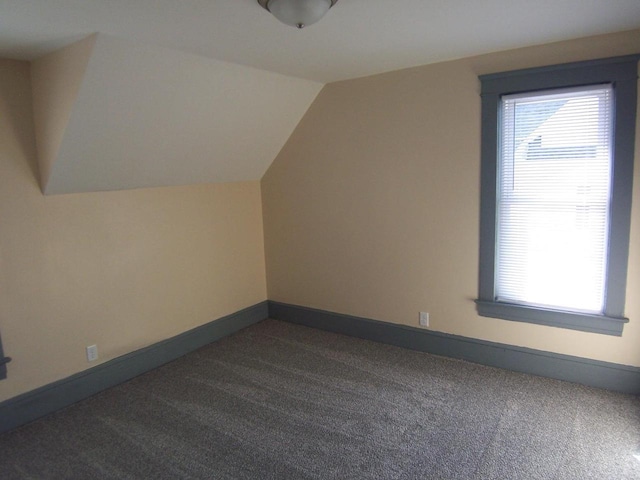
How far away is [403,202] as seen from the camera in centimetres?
362

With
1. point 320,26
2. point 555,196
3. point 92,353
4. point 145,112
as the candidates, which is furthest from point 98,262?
point 555,196

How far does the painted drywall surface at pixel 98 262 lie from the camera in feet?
9.00

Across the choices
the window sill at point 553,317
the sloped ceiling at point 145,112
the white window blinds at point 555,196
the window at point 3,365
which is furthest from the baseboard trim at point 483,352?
the window at point 3,365

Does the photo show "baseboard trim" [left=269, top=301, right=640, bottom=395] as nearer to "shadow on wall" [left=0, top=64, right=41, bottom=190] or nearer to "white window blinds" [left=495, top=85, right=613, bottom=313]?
"white window blinds" [left=495, top=85, right=613, bottom=313]

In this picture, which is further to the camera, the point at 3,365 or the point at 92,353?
the point at 92,353

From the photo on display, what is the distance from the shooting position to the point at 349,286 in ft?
13.3

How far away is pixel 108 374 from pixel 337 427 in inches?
69.7

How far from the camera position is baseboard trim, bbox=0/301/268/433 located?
2.79 metres

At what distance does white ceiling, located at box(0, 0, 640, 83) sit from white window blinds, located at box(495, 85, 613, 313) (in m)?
0.44

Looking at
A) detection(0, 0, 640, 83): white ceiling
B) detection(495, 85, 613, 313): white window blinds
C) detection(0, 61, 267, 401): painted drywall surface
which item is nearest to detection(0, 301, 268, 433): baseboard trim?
detection(0, 61, 267, 401): painted drywall surface

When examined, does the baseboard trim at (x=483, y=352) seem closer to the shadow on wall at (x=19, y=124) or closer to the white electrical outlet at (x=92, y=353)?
the white electrical outlet at (x=92, y=353)

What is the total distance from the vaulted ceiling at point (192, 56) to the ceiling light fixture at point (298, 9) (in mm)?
89

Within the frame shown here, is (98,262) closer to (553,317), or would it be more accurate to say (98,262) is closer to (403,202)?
(403,202)

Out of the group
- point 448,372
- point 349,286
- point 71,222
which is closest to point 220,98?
point 71,222
